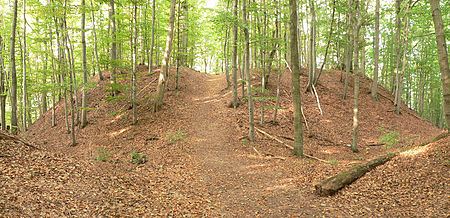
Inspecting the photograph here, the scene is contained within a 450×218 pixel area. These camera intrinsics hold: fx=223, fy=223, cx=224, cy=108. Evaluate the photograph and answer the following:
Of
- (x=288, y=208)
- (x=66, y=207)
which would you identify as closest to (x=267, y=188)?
(x=288, y=208)

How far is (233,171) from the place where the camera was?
8445mm

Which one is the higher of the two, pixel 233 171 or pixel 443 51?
pixel 443 51

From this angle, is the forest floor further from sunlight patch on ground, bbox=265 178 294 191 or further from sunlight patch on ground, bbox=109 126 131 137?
sunlight patch on ground, bbox=109 126 131 137

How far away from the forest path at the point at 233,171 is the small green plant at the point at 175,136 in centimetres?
40

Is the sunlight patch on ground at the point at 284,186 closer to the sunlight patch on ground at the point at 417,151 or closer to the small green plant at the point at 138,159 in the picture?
the sunlight patch on ground at the point at 417,151

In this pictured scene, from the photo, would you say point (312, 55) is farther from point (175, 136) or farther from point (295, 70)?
point (175, 136)

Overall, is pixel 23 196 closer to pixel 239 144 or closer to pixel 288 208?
pixel 288 208

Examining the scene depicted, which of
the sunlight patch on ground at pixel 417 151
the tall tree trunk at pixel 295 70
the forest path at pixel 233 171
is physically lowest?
the forest path at pixel 233 171

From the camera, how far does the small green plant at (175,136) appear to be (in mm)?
11031

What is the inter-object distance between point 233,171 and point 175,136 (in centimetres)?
410

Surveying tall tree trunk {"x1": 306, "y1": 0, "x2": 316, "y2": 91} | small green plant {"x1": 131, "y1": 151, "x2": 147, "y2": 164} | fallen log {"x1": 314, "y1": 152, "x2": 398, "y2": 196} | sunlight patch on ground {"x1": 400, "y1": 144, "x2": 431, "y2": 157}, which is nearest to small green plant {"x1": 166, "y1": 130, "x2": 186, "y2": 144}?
small green plant {"x1": 131, "y1": 151, "x2": 147, "y2": 164}

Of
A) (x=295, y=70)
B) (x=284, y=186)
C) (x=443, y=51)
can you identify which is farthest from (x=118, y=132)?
(x=443, y=51)

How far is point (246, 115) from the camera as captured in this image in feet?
45.5

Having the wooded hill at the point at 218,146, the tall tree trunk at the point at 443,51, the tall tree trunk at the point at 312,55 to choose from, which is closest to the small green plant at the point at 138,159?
the wooded hill at the point at 218,146
